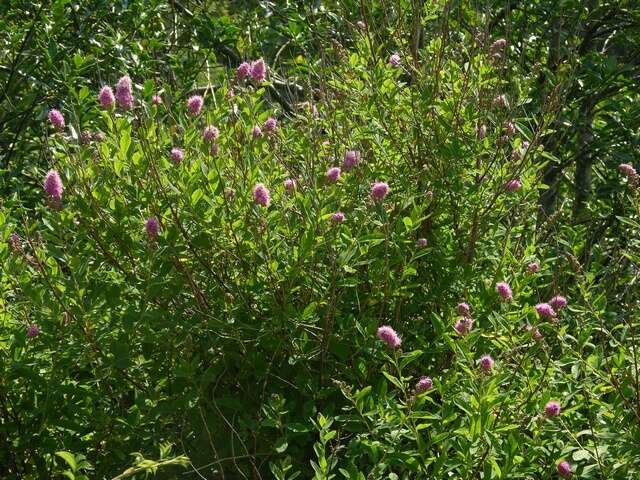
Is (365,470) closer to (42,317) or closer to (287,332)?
(287,332)

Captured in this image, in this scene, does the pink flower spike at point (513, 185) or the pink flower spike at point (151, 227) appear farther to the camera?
the pink flower spike at point (513, 185)

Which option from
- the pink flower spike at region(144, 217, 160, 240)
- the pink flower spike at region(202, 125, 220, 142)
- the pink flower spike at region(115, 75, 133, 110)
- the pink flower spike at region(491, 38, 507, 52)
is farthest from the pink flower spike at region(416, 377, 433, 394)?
the pink flower spike at region(491, 38, 507, 52)

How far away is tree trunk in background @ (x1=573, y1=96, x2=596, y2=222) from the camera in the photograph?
5.29 m

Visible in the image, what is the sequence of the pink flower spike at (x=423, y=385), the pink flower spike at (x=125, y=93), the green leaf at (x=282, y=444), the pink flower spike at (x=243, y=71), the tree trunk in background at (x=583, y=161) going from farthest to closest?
the tree trunk in background at (x=583, y=161), the pink flower spike at (x=243, y=71), the pink flower spike at (x=125, y=93), the green leaf at (x=282, y=444), the pink flower spike at (x=423, y=385)

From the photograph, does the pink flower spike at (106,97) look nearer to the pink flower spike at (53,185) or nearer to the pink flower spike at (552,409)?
the pink flower spike at (53,185)

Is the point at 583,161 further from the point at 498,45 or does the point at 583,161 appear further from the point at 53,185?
the point at 53,185

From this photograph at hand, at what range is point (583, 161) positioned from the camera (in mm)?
5684

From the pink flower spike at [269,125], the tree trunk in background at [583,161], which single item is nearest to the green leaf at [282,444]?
the pink flower spike at [269,125]

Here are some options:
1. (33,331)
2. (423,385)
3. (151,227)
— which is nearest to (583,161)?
(423,385)

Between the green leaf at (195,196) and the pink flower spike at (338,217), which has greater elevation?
the green leaf at (195,196)

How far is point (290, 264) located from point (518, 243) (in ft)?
2.90

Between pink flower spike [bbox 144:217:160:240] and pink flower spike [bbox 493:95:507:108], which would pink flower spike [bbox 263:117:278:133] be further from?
pink flower spike [bbox 493:95:507:108]

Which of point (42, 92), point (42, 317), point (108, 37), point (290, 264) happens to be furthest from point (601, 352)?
point (42, 92)

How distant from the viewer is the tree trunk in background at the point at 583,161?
5.29 m
